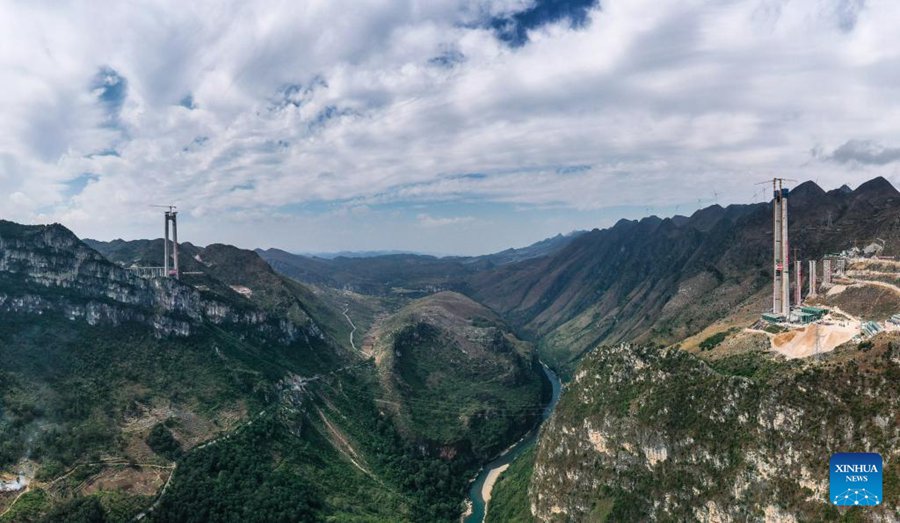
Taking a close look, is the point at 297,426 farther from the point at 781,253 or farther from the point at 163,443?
the point at 781,253

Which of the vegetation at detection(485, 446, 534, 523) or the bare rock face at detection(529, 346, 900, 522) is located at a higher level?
the bare rock face at detection(529, 346, 900, 522)

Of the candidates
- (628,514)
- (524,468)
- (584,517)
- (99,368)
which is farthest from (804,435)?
(99,368)

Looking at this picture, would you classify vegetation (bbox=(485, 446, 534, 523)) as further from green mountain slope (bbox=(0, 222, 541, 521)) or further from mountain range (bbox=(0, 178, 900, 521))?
green mountain slope (bbox=(0, 222, 541, 521))

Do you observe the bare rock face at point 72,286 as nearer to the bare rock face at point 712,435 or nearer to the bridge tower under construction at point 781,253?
the bare rock face at point 712,435

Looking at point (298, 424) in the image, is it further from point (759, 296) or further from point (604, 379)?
point (759, 296)

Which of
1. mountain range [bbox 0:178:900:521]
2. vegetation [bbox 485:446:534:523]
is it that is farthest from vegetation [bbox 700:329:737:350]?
vegetation [bbox 485:446:534:523]

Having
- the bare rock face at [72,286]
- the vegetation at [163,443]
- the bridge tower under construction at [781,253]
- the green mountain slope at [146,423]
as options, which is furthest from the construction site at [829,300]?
the bare rock face at [72,286]
